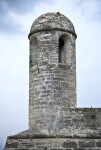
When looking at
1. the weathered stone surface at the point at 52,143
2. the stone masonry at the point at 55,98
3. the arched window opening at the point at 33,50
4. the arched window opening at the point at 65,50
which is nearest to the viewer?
the weathered stone surface at the point at 52,143

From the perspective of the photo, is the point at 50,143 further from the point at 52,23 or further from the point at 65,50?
the point at 52,23

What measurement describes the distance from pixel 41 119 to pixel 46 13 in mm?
3647

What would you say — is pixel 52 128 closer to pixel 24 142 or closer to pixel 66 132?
pixel 66 132

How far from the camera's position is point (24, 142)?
9.42 m

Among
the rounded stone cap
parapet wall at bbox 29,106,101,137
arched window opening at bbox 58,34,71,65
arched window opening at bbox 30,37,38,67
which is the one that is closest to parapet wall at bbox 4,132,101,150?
parapet wall at bbox 29,106,101,137

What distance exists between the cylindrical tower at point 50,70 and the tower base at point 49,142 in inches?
26.1

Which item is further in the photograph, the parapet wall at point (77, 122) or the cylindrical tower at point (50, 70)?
the cylindrical tower at point (50, 70)

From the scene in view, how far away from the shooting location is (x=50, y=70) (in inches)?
425

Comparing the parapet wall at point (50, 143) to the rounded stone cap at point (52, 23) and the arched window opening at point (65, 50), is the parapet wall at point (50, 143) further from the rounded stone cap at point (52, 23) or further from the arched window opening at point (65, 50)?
the rounded stone cap at point (52, 23)

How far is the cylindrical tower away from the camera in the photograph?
1048 cm

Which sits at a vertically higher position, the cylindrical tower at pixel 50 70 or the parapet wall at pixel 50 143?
the cylindrical tower at pixel 50 70

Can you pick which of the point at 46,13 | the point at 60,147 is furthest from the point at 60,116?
the point at 46,13

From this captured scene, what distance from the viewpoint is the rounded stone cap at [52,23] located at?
444 inches

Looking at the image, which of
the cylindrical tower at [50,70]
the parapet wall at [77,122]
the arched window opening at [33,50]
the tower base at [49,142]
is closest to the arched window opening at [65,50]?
the cylindrical tower at [50,70]
